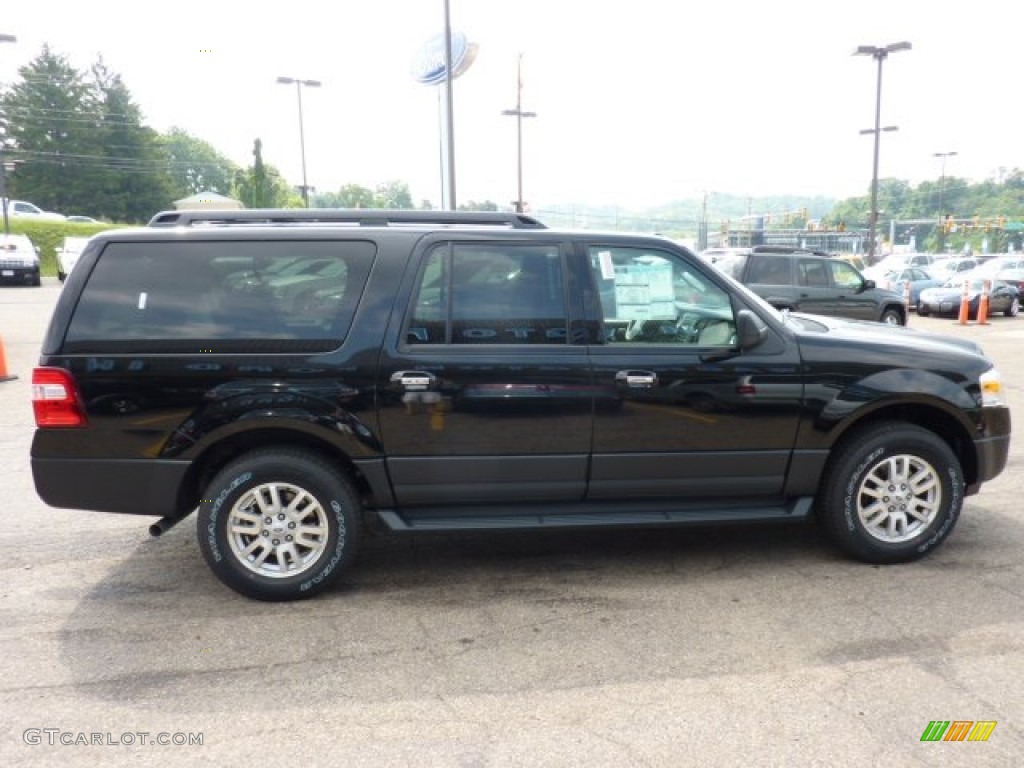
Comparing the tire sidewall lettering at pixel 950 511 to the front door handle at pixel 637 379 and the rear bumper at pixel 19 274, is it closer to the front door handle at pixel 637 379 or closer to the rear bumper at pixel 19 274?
the front door handle at pixel 637 379

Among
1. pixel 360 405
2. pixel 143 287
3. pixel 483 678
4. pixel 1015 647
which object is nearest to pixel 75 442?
pixel 143 287

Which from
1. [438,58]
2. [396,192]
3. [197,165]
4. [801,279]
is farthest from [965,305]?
[396,192]

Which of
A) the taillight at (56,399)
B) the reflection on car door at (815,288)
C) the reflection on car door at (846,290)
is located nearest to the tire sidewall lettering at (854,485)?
the taillight at (56,399)

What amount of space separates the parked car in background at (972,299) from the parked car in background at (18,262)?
28.3 meters

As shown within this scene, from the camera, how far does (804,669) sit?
3273 millimetres

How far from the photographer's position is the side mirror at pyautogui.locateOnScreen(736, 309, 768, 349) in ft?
13.4

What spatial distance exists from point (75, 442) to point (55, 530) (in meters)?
1.54

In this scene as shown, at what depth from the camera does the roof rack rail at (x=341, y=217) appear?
4297 millimetres

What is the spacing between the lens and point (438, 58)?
1348 inches

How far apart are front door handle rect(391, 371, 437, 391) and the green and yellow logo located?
248 cm

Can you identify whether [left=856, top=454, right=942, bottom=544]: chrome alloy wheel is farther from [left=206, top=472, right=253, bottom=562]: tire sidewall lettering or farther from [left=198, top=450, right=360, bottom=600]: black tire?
[left=206, top=472, right=253, bottom=562]: tire sidewall lettering

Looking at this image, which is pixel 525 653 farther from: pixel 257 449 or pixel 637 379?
pixel 257 449

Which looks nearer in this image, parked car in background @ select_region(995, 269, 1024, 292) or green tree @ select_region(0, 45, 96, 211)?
parked car in background @ select_region(995, 269, 1024, 292)

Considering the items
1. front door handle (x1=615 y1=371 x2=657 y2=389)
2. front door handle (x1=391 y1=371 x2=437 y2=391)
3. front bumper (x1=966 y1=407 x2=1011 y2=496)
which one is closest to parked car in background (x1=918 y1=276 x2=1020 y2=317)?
front bumper (x1=966 y1=407 x2=1011 y2=496)
